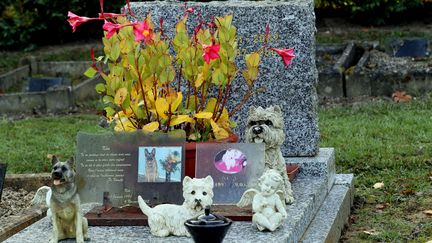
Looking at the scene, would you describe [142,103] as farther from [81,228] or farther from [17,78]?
[17,78]

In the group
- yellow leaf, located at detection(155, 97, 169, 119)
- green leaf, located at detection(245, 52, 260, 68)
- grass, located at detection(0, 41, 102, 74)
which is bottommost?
grass, located at detection(0, 41, 102, 74)

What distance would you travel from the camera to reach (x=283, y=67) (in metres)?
7.04

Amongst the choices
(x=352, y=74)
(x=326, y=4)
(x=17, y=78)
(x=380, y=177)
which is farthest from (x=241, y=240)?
(x=326, y=4)

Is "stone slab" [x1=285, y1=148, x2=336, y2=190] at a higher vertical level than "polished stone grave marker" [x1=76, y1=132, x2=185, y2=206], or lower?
lower

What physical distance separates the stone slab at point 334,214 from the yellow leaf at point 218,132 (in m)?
0.71

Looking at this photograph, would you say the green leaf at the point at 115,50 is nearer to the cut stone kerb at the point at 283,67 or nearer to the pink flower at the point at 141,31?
the pink flower at the point at 141,31

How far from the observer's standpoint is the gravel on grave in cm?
702

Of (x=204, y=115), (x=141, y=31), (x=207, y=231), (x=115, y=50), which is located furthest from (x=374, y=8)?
(x=207, y=231)

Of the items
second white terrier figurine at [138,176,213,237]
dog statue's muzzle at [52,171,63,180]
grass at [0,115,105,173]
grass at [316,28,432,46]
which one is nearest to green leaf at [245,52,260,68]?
second white terrier figurine at [138,176,213,237]

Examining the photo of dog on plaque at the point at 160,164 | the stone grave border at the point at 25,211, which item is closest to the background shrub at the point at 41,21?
the stone grave border at the point at 25,211

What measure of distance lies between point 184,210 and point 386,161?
10.6ft

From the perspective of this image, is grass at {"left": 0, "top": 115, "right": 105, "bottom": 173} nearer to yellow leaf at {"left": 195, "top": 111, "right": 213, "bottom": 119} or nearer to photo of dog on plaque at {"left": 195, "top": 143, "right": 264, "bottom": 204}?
yellow leaf at {"left": 195, "top": 111, "right": 213, "bottom": 119}

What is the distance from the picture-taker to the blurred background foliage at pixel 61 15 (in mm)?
15562

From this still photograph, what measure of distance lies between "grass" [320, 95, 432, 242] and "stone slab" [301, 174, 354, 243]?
127mm
